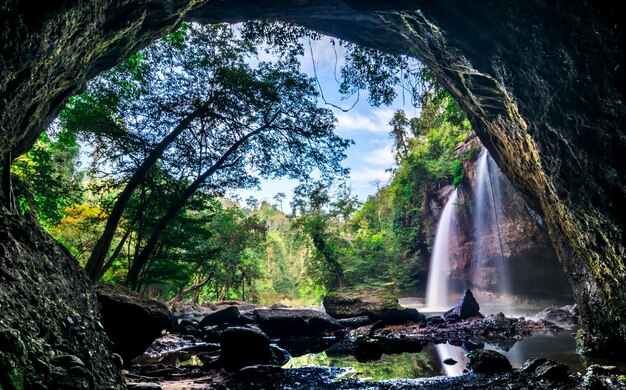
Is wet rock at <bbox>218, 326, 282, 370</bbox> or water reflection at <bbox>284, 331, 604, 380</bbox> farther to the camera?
wet rock at <bbox>218, 326, 282, 370</bbox>

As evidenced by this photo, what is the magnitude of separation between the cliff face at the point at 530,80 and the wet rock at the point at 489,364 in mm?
1934

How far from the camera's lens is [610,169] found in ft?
12.6

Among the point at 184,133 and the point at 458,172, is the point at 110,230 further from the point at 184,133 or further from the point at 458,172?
the point at 458,172

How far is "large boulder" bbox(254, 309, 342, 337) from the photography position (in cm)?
1157

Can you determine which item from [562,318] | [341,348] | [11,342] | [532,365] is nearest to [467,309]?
[562,318]

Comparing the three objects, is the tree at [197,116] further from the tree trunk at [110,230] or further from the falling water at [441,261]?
the falling water at [441,261]

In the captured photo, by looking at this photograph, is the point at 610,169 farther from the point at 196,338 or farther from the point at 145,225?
the point at 145,225

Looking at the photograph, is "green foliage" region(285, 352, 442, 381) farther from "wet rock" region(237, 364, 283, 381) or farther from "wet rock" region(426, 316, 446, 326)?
"wet rock" region(426, 316, 446, 326)

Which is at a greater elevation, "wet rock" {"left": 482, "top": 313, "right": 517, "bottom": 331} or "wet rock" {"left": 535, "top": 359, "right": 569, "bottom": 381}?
"wet rock" {"left": 535, "top": 359, "right": 569, "bottom": 381}

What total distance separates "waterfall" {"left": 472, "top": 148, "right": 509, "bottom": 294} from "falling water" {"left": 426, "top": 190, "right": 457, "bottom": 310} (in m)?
2.24

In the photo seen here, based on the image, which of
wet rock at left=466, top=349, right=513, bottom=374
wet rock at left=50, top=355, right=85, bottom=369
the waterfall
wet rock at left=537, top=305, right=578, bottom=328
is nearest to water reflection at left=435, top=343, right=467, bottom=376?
wet rock at left=466, top=349, right=513, bottom=374

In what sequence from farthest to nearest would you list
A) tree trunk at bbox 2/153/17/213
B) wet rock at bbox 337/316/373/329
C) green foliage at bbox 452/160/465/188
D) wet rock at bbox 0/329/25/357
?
green foliage at bbox 452/160/465/188 < wet rock at bbox 337/316/373/329 < tree trunk at bbox 2/153/17/213 < wet rock at bbox 0/329/25/357

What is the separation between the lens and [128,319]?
6113 mm

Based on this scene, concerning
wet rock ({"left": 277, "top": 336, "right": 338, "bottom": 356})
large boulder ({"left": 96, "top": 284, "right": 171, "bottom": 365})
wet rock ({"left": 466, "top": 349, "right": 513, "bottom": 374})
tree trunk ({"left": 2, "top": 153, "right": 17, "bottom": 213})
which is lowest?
wet rock ({"left": 277, "top": 336, "right": 338, "bottom": 356})
